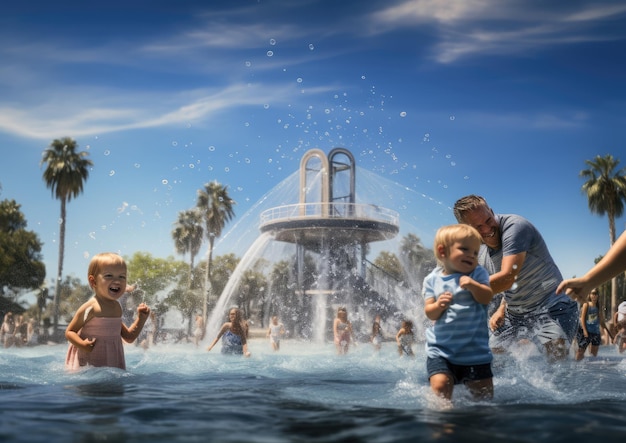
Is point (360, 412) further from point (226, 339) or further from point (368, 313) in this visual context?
point (368, 313)

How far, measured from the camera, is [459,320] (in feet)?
14.4

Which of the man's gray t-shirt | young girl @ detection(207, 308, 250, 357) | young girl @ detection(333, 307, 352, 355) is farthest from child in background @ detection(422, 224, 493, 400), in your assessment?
young girl @ detection(333, 307, 352, 355)

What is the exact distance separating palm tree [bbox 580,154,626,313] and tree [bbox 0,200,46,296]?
42.0 m

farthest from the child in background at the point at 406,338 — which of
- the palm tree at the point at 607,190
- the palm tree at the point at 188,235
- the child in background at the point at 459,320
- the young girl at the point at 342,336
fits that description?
the palm tree at the point at 188,235

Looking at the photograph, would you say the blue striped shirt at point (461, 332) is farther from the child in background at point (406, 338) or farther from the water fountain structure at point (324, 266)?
the water fountain structure at point (324, 266)

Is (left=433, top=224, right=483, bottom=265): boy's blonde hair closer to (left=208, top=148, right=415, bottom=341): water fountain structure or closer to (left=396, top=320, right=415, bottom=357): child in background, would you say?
(left=396, top=320, right=415, bottom=357): child in background

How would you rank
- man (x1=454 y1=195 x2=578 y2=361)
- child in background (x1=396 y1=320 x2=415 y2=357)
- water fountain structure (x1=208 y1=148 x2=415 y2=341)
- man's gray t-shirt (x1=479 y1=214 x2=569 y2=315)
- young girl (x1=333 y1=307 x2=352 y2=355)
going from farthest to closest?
water fountain structure (x1=208 y1=148 x2=415 y2=341)
young girl (x1=333 y1=307 x2=352 y2=355)
child in background (x1=396 y1=320 x2=415 y2=357)
man's gray t-shirt (x1=479 y1=214 x2=569 y2=315)
man (x1=454 y1=195 x2=578 y2=361)

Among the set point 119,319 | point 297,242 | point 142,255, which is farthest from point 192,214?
point 119,319

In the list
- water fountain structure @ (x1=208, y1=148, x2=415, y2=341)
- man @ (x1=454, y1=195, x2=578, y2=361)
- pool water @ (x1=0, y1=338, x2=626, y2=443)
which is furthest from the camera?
water fountain structure @ (x1=208, y1=148, x2=415, y2=341)

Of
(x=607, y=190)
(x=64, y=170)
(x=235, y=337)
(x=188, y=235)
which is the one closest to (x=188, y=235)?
(x=188, y=235)

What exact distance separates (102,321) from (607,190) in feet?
150

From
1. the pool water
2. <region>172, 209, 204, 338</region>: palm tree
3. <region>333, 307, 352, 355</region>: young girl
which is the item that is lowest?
<region>333, 307, 352, 355</region>: young girl

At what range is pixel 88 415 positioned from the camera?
3.97 metres

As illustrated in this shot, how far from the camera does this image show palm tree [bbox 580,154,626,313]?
45188 mm
